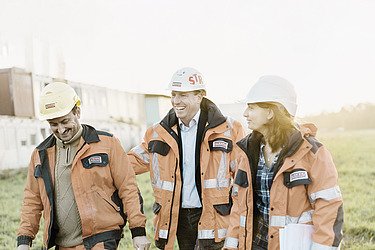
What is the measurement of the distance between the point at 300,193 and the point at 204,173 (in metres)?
1.07

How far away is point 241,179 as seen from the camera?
2.97 metres

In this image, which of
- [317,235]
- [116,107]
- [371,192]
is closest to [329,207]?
[317,235]

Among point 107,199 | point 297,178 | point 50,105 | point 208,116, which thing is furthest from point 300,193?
point 50,105

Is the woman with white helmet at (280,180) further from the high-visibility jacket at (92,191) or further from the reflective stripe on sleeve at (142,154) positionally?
the reflective stripe on sleeve at (142,154)

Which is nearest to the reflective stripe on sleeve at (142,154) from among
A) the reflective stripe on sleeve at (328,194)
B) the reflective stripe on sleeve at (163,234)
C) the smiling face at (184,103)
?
the smiling face at (184,103)

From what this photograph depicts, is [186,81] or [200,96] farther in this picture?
[200,96]

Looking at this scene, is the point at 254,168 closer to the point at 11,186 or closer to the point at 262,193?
the point at 262,193

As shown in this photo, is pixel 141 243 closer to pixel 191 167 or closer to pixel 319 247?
pixel 191 167

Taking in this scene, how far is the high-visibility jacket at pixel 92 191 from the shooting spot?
309cm

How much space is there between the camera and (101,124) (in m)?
9.21

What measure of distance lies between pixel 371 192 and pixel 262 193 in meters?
5.30

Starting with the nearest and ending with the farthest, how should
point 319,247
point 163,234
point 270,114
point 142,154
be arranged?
1. point 319,247
2. point 270,114
3. point 163,234
4. point 142,154

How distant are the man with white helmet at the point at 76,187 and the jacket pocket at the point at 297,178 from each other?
0.94m

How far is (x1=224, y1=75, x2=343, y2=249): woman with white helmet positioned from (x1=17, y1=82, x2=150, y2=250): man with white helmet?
65 cm
